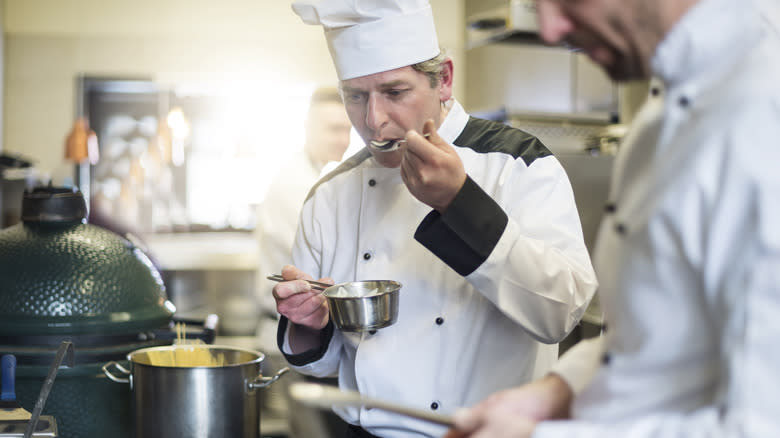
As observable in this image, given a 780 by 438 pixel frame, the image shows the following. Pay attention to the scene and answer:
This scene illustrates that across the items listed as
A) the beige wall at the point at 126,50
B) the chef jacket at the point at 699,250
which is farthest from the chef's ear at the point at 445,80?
the beige wall at the point at 126,50

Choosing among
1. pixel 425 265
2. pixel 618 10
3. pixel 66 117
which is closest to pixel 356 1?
pixel 425 265

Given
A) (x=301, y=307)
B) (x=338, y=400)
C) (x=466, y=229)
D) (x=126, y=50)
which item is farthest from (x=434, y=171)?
(x=126, y=50)

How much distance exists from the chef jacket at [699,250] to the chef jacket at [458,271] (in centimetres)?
52

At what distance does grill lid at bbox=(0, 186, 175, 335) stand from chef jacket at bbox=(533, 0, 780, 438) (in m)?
1.14

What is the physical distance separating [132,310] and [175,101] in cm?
469

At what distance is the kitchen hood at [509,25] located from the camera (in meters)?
3.23

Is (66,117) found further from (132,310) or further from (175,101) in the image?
Result: (132,310)

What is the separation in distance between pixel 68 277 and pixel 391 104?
78 centimetres

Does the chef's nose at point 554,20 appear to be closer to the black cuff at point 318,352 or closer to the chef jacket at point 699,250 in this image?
the chef jacket at point 699,250

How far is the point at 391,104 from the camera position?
1626mm

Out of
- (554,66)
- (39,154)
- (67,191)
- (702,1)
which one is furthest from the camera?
(39,154)

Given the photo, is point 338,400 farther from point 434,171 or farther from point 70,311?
point 70,311

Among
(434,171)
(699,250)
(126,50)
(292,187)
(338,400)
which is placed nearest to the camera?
(699,250)

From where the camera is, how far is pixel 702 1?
75 cm
